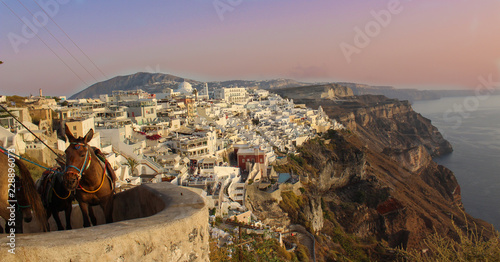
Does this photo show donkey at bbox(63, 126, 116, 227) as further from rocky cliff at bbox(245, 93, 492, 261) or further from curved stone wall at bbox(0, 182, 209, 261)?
rocky cliff at bbox(245, 93, 492, 261)

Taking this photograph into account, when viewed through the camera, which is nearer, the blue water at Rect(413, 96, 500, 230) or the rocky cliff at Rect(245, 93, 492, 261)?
the rocky cliff at Rect(245, 93, 492, 261)

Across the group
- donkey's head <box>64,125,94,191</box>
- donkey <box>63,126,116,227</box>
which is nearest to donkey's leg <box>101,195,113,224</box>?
donkey <box>63,126,116,227</box>

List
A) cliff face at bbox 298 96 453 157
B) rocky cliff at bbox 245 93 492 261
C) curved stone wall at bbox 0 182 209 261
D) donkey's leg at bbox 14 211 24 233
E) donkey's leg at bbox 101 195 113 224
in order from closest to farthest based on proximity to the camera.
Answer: curved stone wall at bbox 0 182 209 261 → donkey's leg at bbox 14 211 24 233 → donkey's leg at bbox 101 195 113 224 → rocky cliff at bbox 245 93 492 261 → cliff face at bbox 298 96 453 157

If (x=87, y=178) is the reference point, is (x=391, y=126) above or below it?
below

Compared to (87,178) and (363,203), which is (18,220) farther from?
(363,203)

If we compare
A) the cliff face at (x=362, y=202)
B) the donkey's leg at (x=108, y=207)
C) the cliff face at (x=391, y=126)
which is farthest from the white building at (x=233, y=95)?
the donkey's leg at (x=108, y=207)

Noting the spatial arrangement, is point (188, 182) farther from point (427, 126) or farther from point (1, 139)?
point (427, 126)

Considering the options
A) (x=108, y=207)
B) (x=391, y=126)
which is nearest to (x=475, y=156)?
(x=391, y=126)
